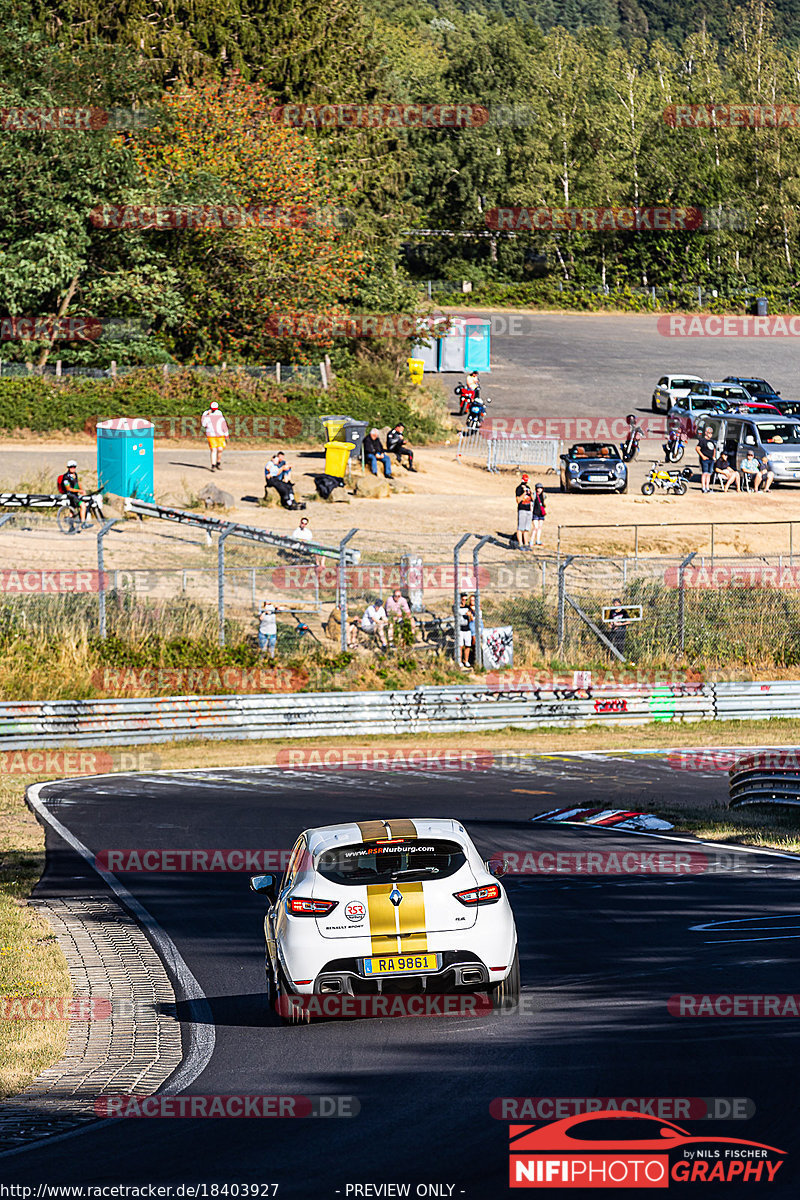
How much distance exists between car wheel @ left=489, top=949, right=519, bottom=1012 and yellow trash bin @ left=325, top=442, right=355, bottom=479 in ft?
103

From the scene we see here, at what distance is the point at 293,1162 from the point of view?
287 inches

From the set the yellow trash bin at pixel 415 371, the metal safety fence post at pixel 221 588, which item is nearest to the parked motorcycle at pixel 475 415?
the yellow trash bin at pixel 415 371

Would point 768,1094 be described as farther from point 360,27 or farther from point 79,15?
point 360,27

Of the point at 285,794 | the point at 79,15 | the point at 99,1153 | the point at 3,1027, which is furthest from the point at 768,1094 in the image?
the point at 79,15

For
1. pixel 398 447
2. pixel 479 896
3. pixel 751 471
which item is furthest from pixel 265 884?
pixel 751 471

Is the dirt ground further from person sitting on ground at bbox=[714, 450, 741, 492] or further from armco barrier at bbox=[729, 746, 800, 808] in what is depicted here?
armco barrier at bbox=[729, 746, 800, 808]

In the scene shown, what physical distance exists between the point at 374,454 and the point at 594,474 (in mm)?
6328

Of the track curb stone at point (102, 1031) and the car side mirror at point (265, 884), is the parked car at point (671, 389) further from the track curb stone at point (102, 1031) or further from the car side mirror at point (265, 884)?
the car side mirror at point (265, 884)

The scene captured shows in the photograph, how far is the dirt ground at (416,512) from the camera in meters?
33.2

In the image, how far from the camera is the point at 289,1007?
33.3 ft

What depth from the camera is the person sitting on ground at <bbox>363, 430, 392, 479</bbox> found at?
1682 inches

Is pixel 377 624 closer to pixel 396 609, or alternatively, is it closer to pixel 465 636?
pixel 396 609

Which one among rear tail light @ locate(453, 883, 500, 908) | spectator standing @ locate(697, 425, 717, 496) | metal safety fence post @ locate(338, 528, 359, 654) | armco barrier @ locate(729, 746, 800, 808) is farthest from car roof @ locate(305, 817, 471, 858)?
spectator standing @ locate(697, 425, 717, 496)

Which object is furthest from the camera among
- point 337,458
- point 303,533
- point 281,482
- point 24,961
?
point 337,458
